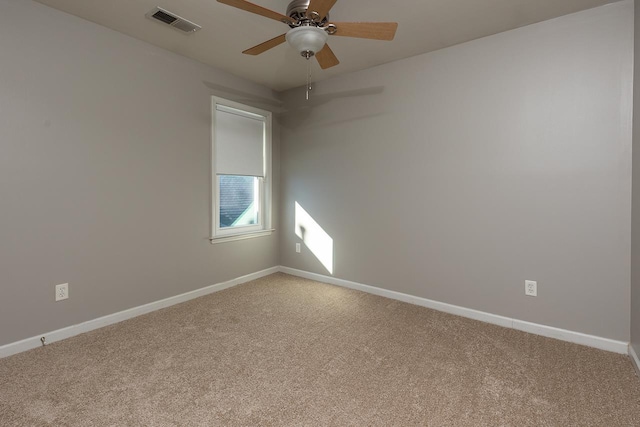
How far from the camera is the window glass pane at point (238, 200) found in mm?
3711

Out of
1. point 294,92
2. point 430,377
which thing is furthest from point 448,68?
point 430,377

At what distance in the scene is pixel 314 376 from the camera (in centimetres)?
192

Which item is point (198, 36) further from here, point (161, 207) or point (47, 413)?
point (47, 413)

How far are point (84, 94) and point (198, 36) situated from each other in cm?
103

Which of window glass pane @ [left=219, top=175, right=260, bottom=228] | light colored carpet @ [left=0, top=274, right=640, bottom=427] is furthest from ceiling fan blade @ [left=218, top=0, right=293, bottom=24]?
window glass pane @ [left=219, top=175, right=260, bottom=228]

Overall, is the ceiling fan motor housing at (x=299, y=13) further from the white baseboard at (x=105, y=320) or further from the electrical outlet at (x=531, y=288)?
the white baseboard at (x=105, y=320)

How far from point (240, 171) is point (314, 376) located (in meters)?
2.57

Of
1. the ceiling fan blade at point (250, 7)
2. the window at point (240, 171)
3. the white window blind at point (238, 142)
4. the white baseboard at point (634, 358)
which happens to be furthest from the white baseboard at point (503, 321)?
the ceiling fan blade at point (250, 7)

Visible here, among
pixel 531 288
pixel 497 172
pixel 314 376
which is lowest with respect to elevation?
pixel 314 376

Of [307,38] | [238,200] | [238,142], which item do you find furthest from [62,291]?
[307,38]

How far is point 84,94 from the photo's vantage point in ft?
8.14

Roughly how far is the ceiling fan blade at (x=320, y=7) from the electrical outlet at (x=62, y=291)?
2.62m

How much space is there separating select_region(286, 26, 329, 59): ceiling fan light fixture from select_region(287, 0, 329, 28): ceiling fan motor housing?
0.04m

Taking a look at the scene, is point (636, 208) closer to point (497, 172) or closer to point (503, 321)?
point (497, 172)
